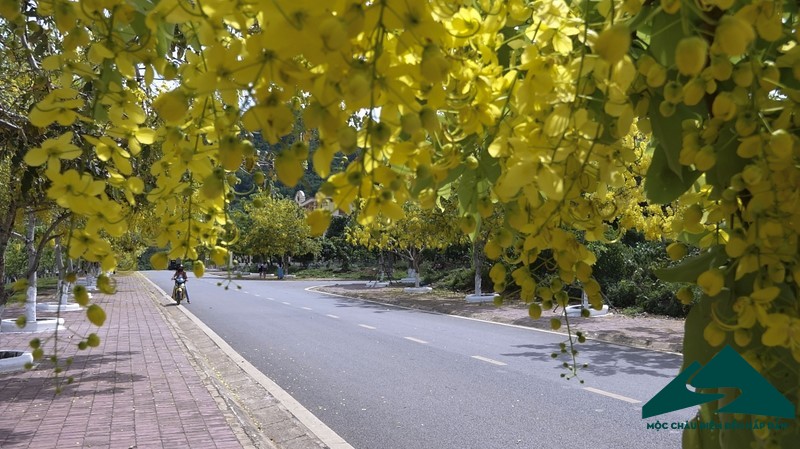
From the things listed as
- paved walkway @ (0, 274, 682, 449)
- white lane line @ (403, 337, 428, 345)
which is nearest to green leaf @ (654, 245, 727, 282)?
paved walkway @ (0, 274, 682, 449)

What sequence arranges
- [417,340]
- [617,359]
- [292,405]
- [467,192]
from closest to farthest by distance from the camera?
[467,192] < [292,405] < [617,359] < [417,340]

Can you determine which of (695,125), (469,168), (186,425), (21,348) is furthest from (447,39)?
(21,348)

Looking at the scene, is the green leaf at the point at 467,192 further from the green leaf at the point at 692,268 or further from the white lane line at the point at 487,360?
the white lane line at the point at 487,360

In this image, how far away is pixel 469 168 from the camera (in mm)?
1133

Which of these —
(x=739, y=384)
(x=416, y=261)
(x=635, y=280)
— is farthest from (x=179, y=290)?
(x=739, y=384)

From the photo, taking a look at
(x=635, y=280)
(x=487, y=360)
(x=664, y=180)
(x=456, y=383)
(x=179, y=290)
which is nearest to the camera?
(x=664, y=180)

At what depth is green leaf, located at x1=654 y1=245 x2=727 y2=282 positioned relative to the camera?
1139mm

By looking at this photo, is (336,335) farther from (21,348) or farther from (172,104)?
(172,104)

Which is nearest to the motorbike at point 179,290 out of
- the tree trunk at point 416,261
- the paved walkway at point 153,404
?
the paved walkway at point 153,404

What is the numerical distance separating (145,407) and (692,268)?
644 centimetres

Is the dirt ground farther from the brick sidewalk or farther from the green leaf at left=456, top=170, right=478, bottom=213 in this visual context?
the green leaf at left=456, top=170, right=478, bottom=213

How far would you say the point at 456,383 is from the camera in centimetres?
849

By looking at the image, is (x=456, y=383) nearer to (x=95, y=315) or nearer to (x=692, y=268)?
(x=692, y=268)

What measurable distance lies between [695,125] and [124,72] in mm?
908
